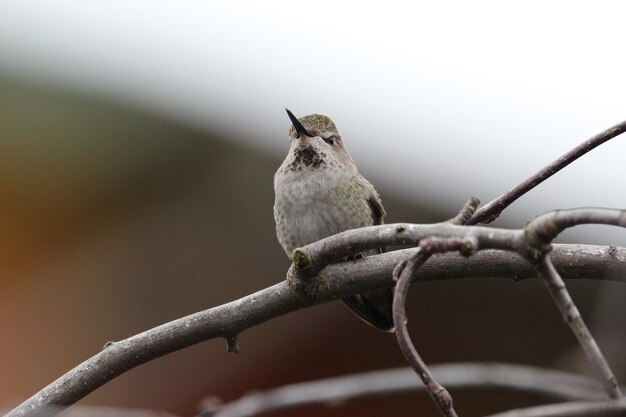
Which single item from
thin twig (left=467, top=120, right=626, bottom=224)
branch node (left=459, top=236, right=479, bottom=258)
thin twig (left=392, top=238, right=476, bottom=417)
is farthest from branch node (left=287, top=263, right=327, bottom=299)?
branch node (left=459, top=236, right=479, bottom=258)

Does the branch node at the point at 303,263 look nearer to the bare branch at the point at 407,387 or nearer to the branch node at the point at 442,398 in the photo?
the bare branch at the point at 407,387

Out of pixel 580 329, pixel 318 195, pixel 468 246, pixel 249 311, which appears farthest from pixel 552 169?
pixel 318 195

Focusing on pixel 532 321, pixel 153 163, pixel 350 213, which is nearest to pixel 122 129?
pixel 153 163

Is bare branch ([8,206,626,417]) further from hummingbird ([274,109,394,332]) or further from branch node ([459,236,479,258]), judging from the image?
hummingbird ([274,109,394,332])

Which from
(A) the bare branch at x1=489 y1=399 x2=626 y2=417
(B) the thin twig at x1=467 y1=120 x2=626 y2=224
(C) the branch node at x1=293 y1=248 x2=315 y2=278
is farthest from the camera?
(C) the branch node at x1=293 y1=248 x2=315 y2=278

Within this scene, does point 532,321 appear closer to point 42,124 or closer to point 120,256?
point 120,256
